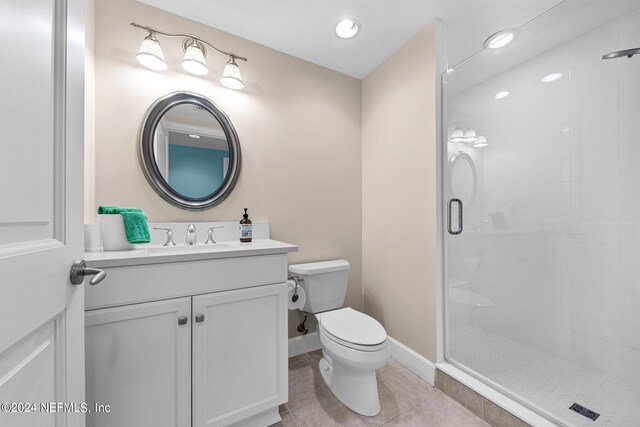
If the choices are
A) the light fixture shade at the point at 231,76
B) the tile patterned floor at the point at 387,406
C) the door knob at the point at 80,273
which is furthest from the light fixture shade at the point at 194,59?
the tile patterned floor at the point at 387,406

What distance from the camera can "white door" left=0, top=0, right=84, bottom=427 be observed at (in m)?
0.43

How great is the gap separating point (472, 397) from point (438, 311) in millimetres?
451

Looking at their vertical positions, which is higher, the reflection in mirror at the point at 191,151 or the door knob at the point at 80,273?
the reflection in mirror at the point at 191,151

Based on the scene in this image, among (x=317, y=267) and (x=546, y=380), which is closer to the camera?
(x=546, y=380)

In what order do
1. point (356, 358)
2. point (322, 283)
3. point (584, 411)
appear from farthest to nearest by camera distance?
point (322, 283)
point (356, 358)
point (584, 411)

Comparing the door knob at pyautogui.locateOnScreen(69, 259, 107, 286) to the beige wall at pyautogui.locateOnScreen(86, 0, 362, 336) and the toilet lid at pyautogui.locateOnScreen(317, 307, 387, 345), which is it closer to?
the beige wall at pyautogui.locateOnScreen(86, 0, 362, 336)

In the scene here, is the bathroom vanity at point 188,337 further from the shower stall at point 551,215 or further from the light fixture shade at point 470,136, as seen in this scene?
the light fixture shade at point 470,136

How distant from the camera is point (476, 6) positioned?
4.87 ft

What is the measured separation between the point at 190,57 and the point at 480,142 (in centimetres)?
183

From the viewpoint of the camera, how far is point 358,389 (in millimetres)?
1390

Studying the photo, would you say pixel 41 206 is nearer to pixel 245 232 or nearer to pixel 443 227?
pixel 245 232

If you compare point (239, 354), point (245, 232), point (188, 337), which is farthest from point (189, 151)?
point (239, 354)

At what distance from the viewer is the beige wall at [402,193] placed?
5.43 feet

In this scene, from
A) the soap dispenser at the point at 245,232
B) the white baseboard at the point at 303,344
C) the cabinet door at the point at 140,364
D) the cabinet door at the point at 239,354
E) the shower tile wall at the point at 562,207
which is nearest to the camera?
the cabinet door at the point at 140,364
